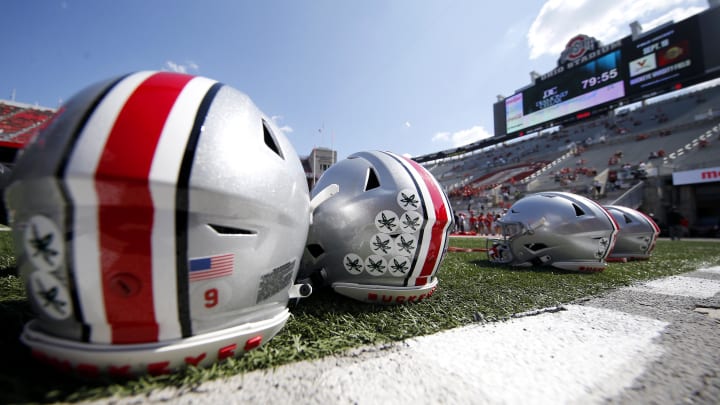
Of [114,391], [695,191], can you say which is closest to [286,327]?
[114,391]

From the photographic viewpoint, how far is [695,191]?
58.1ft

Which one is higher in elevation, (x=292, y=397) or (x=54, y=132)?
(x=54, y=132)

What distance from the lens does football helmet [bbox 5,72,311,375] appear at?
1.19 meters

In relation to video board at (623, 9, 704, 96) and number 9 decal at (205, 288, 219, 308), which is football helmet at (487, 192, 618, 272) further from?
video board at (623, 9, 704, 96)

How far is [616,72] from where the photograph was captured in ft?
80.3

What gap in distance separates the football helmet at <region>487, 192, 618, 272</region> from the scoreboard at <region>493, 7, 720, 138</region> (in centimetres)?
2628

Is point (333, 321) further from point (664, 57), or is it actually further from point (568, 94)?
point (568, 94)

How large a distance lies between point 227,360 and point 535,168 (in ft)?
108

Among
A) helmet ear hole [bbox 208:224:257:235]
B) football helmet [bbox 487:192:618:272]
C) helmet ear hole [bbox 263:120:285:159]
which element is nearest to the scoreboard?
football helmet [bbox 487:192:618:272]

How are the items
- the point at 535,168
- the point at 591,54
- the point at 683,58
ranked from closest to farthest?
the point at 683,58
the point at 591,54
the point at 535,168

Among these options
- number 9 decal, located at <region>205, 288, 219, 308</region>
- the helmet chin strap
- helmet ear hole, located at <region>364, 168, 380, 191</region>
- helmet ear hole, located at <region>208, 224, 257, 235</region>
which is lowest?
number 9 decal, located at <region>205, 288, 219, 308</region>

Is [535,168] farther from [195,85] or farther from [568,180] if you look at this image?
[195,85]

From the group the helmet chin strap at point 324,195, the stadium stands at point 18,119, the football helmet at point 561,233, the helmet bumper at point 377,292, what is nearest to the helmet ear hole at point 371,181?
the helmet chin strap at point 324,195

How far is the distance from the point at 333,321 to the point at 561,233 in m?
3.90
